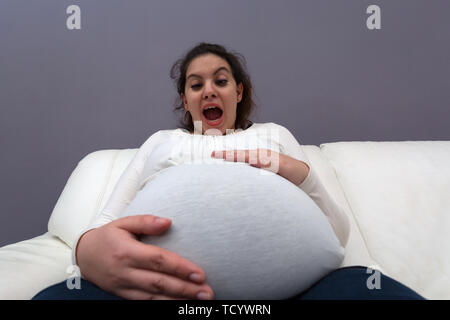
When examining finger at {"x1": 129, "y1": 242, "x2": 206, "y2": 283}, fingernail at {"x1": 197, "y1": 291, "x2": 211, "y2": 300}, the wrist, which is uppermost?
the wrist

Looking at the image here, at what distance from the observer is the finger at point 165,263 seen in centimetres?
37

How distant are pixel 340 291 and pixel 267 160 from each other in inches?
10.0

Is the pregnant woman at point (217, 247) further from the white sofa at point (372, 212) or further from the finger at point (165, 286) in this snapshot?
the white sofa at point (372, 212)

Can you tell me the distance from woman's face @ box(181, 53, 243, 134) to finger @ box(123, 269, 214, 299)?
0.53m

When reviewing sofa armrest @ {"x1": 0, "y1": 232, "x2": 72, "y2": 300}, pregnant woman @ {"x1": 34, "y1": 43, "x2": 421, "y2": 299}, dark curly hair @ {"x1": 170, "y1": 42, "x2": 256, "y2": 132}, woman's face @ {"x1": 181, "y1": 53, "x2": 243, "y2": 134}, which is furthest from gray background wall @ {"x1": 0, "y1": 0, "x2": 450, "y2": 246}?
pregnant woman @ {"x1": 34, "y1": 43, "x2": 421, "y2": 299}

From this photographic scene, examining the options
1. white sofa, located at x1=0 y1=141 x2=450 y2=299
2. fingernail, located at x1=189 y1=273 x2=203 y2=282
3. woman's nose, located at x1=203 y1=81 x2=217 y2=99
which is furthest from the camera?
woman's nose, located at x1=203 y1=81 x2=217 y2=99

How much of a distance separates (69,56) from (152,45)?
0.38 metres

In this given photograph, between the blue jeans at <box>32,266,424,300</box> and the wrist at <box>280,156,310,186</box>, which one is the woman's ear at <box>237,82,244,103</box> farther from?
the blue jeans at <box>32,266,424,300</box>

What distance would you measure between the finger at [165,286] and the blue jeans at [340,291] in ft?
0.19

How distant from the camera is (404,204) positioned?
2.77 feet

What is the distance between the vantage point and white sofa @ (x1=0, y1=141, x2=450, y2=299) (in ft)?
2.31

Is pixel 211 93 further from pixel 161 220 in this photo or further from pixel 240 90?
pixel 161 220

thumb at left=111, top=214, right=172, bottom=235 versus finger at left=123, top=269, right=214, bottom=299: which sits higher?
thumb at left=111, top=214, right=172, bottom=235
